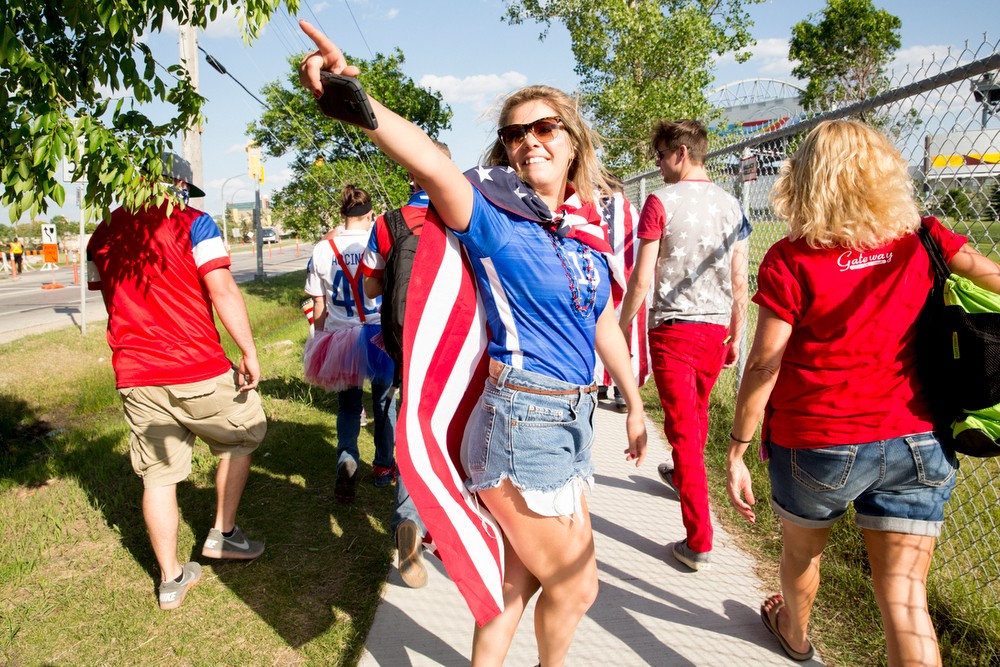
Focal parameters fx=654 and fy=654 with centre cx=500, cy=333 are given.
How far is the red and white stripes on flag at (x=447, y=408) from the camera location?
1.90 m

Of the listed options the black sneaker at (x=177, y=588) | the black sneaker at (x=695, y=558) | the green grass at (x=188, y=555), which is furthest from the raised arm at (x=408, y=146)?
the black sneaker at (x=177, y=588)

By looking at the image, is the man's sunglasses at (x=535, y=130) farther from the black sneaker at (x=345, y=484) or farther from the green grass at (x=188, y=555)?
the black sneaker at (x=345, y=484)

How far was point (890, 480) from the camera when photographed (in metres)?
2.00

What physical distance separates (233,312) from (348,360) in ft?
4.27

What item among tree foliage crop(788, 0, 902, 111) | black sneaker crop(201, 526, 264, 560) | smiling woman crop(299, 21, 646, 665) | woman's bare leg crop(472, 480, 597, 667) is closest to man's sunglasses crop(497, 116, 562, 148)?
smiling woman crop(299, 21, 646, 665)

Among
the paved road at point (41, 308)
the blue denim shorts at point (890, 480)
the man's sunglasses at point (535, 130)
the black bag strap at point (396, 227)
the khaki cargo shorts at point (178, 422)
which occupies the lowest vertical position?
the paved road at point (41, 308)

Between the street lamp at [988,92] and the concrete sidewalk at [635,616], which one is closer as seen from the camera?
the street lamp at [988,92]

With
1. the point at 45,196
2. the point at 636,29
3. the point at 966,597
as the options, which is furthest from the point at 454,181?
the point at 636,29

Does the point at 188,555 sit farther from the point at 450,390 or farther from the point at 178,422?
the point at 450,390

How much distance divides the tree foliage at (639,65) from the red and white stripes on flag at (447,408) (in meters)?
9.16

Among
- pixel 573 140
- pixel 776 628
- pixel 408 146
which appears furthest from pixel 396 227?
pixel 776 628

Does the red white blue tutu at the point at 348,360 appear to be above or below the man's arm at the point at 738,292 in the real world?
below

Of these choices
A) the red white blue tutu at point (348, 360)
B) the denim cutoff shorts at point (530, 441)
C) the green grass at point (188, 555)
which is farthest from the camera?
the red white blue tutu at point (348, 360)

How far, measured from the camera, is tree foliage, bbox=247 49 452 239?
13.6 m
